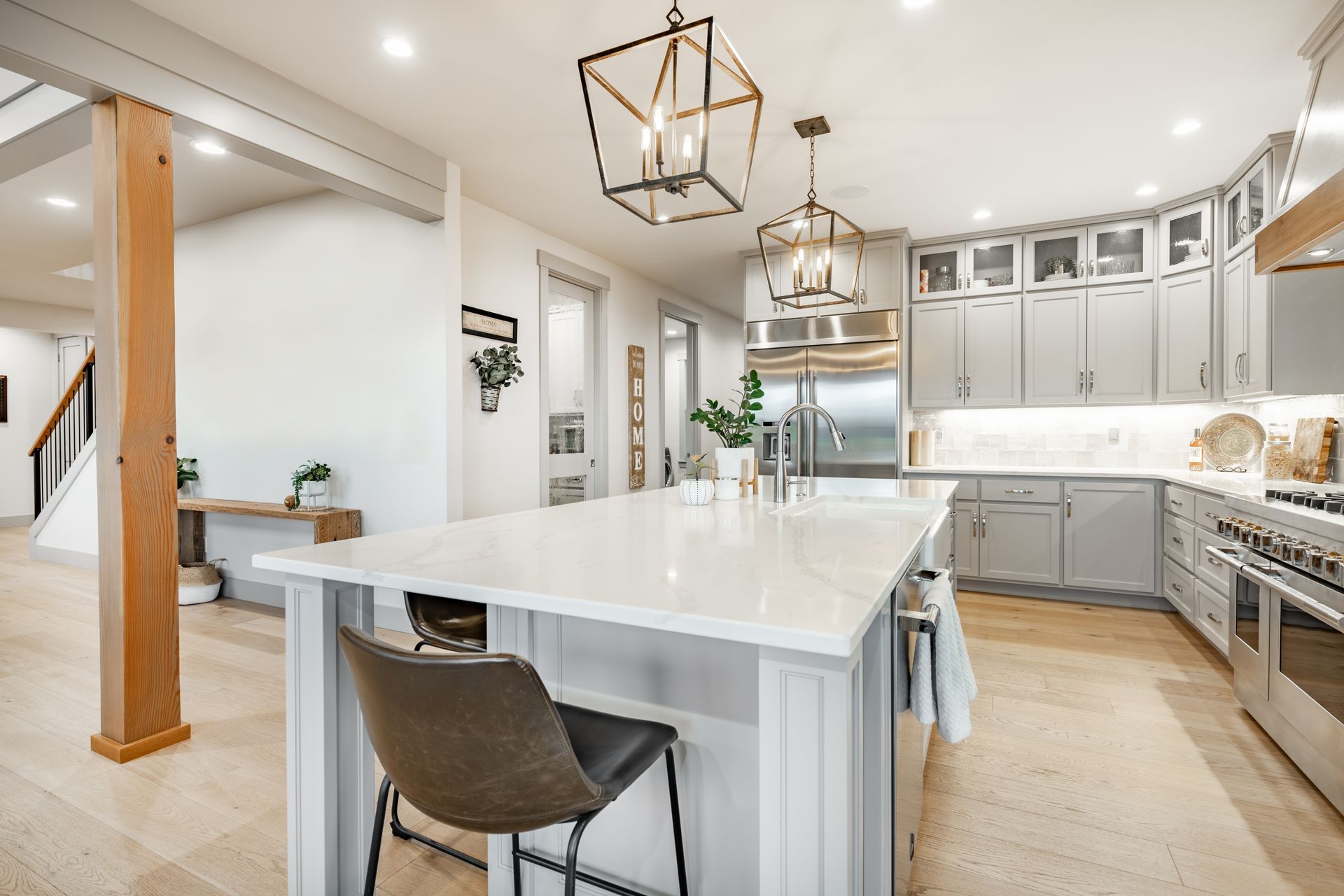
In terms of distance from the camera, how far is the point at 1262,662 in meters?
2.36

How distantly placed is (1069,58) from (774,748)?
9.86 ft

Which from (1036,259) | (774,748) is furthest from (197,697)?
(1036,259)

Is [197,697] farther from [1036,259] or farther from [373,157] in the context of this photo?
[1036,259]

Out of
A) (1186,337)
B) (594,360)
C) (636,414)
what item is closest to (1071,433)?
(1186,337)

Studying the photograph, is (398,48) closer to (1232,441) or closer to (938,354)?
(938,354)

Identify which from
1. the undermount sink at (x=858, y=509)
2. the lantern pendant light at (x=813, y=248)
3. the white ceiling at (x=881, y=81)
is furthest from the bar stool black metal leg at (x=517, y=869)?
the white ceiling at (x=881, y=81)

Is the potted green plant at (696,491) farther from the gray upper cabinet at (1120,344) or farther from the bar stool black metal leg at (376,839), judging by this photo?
the gray upper cabinet at (1120,344)

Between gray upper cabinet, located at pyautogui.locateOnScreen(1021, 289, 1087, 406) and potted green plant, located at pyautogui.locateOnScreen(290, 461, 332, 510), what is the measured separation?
15.9 ft

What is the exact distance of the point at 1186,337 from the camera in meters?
4.15

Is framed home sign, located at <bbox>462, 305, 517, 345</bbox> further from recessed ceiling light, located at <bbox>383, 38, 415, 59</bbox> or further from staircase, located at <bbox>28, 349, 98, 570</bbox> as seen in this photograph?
staircase, located at <bbox>28, 349, 98, 570</bbox>

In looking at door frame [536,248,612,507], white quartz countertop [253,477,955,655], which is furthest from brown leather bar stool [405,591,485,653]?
door frame [536,248,612,507]

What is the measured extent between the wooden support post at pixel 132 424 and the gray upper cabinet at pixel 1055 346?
5.04 metres

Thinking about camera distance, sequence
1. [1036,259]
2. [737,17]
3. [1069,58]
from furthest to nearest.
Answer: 1. [1036,259]
2. [1069,58]
3. [737,17]

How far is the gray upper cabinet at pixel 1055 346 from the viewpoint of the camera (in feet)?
14.9
